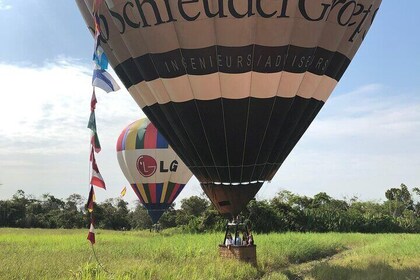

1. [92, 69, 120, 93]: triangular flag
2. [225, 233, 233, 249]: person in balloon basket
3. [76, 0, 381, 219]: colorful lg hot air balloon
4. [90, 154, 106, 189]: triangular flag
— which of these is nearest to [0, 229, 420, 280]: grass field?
[225, 233, 233, 249]: person in balloon basket

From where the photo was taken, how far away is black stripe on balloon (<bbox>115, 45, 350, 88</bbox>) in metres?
9.12

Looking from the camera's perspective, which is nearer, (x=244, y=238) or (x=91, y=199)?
(x=91, y=199)

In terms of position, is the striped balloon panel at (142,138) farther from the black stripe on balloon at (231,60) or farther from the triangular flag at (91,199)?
the triangular flag at (91,199)

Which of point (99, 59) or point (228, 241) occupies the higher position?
point (99, 59)

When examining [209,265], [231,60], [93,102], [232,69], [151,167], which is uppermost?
[151,167]

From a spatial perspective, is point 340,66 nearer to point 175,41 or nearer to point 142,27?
point 175,41

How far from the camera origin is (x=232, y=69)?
923 centimetres

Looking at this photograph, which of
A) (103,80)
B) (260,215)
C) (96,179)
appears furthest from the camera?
(260,215)

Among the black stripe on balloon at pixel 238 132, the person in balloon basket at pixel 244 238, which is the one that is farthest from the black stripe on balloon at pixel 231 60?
the person in balloon basket at pixel 244 238

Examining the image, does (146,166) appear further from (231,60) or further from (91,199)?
(91,199)

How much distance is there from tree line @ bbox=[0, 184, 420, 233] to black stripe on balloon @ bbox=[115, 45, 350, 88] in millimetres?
3685

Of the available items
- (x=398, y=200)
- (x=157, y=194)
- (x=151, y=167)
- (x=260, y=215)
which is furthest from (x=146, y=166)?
(x=398, y=200)

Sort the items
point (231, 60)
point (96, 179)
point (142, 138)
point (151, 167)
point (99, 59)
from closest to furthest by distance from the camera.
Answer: point (96, 179) < point (99, 59) < point (231, 60) < point (151, 167) < point (142, 138)

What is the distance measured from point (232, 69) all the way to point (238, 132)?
134 cm
